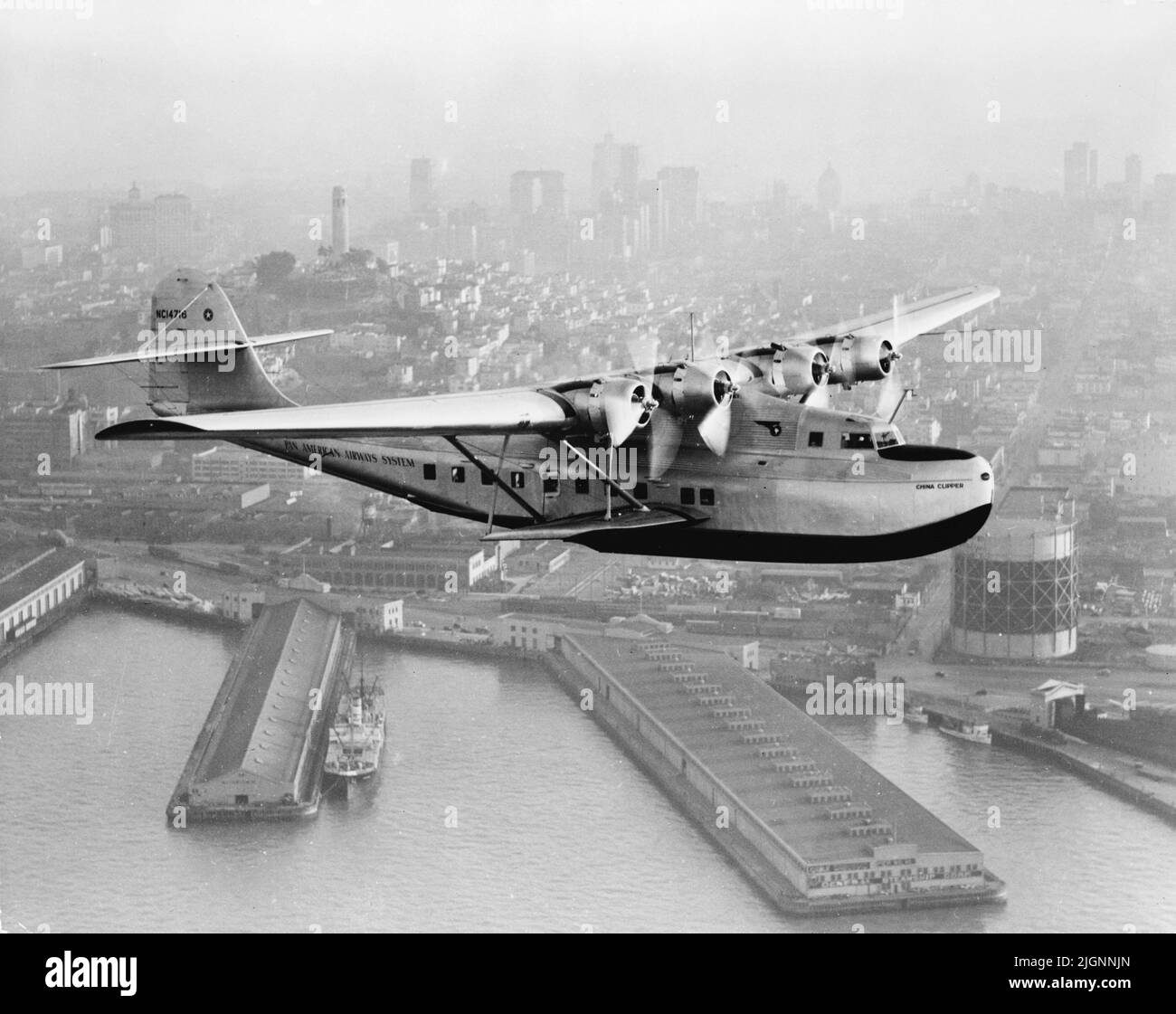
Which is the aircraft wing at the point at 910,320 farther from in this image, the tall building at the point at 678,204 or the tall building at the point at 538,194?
the tall building at the point at 538,194

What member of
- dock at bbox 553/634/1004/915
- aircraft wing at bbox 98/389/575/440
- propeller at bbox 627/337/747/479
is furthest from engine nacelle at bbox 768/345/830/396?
dock at bbox 553/634/1004/915

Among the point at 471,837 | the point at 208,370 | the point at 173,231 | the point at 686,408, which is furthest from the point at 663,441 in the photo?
the point at 173,231

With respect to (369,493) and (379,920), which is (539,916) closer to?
(379,920)

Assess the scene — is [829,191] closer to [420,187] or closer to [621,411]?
[420,187]

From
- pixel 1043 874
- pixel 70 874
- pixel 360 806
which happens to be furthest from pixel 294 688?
pixel 1043 874

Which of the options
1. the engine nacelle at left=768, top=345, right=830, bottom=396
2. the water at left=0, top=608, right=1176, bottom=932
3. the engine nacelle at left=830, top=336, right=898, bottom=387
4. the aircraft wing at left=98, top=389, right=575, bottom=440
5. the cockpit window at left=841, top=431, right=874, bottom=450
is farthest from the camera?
the water at left=0, top=608, right=1176, bottom=932

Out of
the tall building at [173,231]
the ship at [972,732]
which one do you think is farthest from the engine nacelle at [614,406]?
the tall building at [173,231]

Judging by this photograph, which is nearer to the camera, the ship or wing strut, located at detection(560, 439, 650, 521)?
wing strut, located at detection(560, 439, 650, 521)

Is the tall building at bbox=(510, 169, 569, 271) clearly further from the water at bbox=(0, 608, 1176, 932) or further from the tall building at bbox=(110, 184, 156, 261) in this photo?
the water at bbox=(0, 608, 1176, 932)
